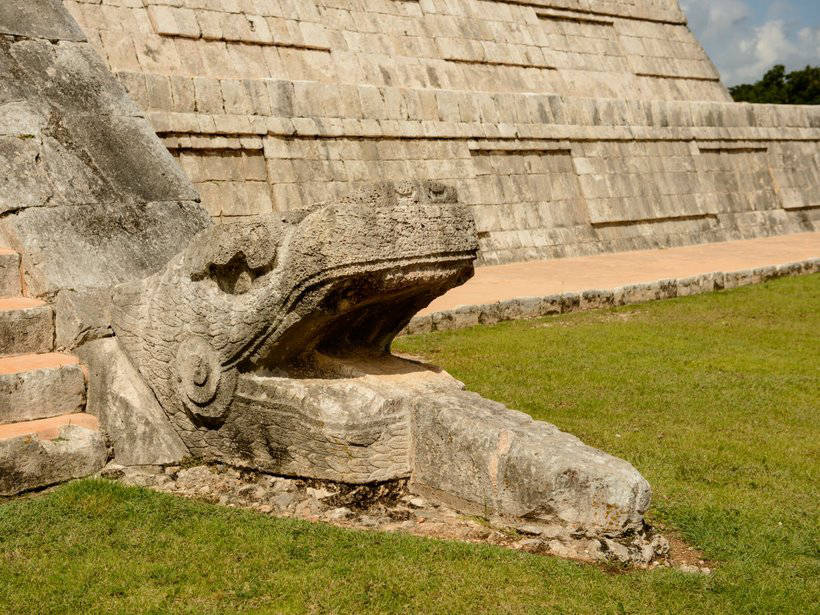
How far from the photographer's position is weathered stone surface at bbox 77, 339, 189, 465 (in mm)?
4883

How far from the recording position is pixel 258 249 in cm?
456

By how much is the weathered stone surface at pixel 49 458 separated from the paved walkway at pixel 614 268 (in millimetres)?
4504

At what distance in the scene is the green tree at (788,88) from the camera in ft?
163

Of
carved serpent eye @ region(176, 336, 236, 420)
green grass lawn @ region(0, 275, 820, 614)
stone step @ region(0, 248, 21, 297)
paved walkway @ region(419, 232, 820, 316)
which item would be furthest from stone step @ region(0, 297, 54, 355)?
paved walkway @ region(419, 232, 820, 316)

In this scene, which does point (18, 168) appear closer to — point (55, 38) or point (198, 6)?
point (55, 38)

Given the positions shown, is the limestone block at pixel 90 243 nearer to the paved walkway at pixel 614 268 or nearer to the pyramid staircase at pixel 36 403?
the pyramid staircase at pixel 36 403

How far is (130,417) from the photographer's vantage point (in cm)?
491

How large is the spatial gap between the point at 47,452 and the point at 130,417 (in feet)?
1.49

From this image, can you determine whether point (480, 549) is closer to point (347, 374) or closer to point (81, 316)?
point (347, 374)

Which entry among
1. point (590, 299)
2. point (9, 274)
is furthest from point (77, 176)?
Answer: point (590, 299)

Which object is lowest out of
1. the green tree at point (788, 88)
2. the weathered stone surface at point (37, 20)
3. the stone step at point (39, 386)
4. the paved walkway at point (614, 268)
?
the stone step at point (39, 386)

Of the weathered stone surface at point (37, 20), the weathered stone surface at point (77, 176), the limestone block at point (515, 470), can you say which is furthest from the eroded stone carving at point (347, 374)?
the weathered stone surface at point (37, 20)

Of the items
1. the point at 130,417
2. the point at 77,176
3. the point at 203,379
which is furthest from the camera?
the point at 77,176

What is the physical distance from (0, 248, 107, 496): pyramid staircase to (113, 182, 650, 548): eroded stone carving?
1.28ft
